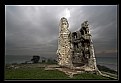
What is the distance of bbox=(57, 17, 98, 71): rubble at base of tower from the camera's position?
895 cm

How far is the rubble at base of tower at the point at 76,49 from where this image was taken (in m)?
8.95

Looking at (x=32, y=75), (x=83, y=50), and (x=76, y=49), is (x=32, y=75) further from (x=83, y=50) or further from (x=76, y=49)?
(x=76, y=49)

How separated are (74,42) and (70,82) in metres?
6.16

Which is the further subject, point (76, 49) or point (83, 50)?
point (76, 49)

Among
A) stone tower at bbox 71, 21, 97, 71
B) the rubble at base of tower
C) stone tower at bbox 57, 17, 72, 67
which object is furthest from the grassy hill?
stone tower at bbox 57, 17, 72, 67

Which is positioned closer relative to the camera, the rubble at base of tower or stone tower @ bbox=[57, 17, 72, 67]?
the rubble at base of tower

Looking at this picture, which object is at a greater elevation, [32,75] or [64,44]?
[64,44]

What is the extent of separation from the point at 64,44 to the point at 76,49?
0.72 metres

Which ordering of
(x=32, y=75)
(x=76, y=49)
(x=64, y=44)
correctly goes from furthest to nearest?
(x=64, y=44), (x=76, y=49), (x=32, y=75)

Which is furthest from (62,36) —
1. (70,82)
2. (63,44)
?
(70,82)

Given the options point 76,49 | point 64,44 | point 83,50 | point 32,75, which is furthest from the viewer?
point 64,44

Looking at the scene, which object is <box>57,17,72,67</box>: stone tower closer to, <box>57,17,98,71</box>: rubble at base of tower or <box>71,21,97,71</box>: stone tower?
<box>57,17,98,71</box>: rubble at base of tower

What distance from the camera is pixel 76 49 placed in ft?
32.6

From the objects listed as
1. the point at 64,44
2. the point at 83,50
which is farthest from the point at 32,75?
the point at 64,44
